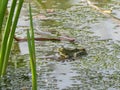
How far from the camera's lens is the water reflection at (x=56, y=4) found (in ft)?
10.2

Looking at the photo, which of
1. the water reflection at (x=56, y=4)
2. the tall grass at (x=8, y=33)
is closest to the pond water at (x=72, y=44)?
the water reflection at (x=56, y=4)

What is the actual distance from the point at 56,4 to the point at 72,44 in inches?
33.1

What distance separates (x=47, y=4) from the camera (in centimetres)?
315

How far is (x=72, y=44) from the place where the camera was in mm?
2400

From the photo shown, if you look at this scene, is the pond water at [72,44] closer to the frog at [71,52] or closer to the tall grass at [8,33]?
the frog at [71,52]

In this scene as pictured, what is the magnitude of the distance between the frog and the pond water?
0.04 m

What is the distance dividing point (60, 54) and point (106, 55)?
0.80 feet

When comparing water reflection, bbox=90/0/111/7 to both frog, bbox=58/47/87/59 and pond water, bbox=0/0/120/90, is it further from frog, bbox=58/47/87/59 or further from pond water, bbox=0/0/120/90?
frog, bbox=58/47/87/59

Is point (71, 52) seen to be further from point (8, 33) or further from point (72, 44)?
point (8, 33)

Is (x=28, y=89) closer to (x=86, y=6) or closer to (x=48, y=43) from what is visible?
(x=48, y=43)

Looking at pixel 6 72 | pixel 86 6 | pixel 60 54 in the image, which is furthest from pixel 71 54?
pixel 86 6

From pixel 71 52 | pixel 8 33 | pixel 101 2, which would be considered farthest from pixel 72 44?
pixel 101 2

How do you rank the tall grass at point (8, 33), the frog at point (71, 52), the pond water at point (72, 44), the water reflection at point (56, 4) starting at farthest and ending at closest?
the water reflection at point (56, 4) → the frog at point (71, 52) → the pond water at point (72, 44) → the tall grass at point (8, 33)

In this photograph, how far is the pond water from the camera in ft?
6.15
